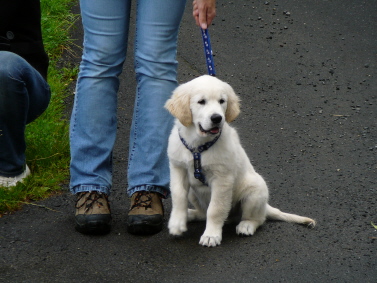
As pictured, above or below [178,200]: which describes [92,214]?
below

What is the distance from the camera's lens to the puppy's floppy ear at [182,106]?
3602mm

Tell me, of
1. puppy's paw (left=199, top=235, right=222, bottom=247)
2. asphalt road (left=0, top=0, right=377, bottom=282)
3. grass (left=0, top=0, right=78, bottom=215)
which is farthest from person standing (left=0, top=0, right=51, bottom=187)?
puppy's paw (left=199, top=235, right=222, bottom=247)

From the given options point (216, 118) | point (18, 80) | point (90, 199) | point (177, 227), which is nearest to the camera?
point (216, 118)

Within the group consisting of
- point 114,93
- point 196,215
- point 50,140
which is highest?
point 114,93

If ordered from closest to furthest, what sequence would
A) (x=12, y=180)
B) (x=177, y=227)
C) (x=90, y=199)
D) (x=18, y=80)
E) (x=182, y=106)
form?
(x=182, y=106) < (x=177, y=227) < (x=90, y=199) < (x=18, y=80) < (x=12, y=180)

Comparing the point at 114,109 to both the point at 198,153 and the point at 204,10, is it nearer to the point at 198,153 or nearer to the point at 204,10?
the point at 198,153

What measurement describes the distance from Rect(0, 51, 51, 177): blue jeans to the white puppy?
1.04 m

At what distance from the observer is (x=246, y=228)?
12.6 feet

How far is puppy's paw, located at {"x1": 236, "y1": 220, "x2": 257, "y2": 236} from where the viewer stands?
384 centimetres

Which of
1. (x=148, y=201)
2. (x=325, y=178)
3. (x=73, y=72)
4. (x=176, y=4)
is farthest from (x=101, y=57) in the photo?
(x=73, y=72)

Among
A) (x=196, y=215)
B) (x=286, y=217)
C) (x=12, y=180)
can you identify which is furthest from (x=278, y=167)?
(x=12, y=180)

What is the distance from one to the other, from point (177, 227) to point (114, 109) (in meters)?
0.84

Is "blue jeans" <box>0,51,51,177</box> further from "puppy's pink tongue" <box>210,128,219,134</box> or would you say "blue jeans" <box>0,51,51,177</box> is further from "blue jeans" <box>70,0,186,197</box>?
"puppy's pink tongue" <box>210,128,219,134</box>

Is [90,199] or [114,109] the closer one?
[90,199]
